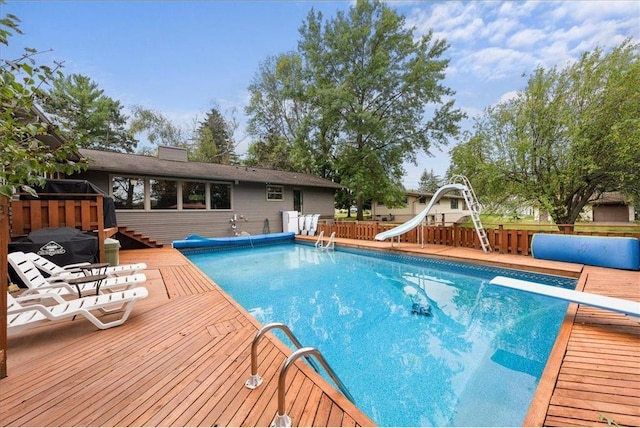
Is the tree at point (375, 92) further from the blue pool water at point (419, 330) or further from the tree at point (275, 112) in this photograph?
the blue pool water at point (419, 330)

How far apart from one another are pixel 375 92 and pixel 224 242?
44.7 ft

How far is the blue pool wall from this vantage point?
34.1 ft

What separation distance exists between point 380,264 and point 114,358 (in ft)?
23.4

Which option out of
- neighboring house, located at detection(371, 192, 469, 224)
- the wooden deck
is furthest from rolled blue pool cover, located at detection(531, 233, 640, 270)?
neighboring house, located at detection(371, 192, 469, 224)

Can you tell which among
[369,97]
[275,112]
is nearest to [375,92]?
[369,97]

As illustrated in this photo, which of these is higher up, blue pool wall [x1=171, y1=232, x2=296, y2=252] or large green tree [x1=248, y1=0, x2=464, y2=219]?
large green tree [x1=248, y1=0, x2=464, y2=219]

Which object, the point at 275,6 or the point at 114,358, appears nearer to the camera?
the point at 114,358

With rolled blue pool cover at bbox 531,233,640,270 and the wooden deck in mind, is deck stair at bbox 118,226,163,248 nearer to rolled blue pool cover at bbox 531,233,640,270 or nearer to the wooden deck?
the wooden deck

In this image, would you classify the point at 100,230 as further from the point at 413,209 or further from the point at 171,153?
the point at 413,209

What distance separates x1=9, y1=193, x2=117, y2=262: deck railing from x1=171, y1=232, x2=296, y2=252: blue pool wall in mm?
4598

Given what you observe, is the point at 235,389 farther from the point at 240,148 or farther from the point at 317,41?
the point at 240,148

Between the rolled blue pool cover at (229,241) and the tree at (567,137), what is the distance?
8903mm

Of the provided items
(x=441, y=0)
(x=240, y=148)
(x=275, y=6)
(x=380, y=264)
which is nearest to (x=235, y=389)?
(x=380, y=264)

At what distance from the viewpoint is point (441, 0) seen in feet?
29.8
